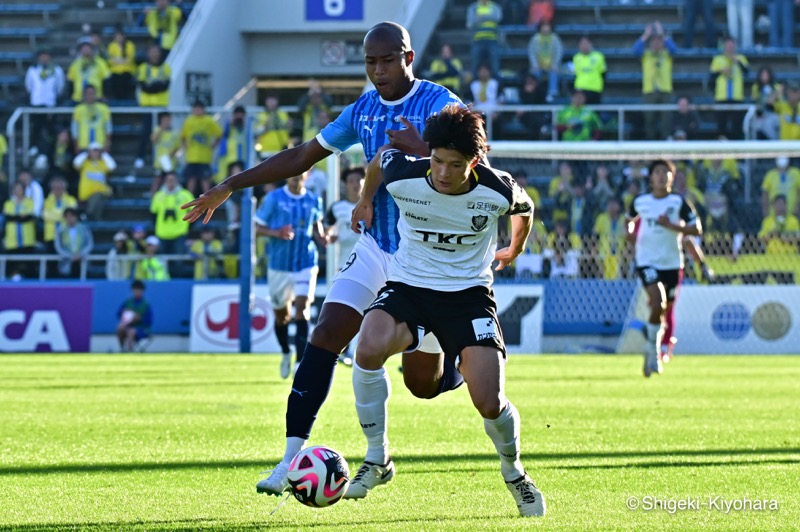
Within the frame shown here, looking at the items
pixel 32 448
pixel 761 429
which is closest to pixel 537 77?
pixel 761 429

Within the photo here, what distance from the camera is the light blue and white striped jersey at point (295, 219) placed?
1625cm

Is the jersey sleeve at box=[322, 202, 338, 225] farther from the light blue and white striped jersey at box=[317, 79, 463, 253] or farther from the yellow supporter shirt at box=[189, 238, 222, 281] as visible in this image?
the light blue and white striped jersey at box=[317, 79, 463, 253]

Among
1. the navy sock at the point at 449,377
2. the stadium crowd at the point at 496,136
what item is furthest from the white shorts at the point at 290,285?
the navy sock at the point at 449,377

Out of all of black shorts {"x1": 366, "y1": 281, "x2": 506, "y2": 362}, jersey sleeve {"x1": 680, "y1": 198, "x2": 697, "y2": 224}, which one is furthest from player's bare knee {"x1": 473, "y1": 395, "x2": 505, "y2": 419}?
jersey sleeve {"x1": 680, "y1": 198, "x2": 697, "y2": 224}

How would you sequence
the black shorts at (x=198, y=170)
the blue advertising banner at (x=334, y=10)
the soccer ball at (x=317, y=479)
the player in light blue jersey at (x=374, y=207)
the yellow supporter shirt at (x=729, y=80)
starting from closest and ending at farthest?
1. the soccer ball at (x=317, y=479)
2. the player in light blue jersey at (x=374, y=207)
3. the black shorts at (x=198, y=170)
4. the yellow supporter shirt at (x=729, y=80)
5. the blue advertising banner at (x=334, y=10)

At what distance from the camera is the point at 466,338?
6.50 m

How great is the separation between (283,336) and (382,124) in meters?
9.19

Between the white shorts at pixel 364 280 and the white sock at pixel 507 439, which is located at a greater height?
Answer: the white shorts at pixel 364 280

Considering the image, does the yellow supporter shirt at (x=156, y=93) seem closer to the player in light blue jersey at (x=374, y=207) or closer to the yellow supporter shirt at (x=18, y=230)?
the yellow supporter shirt at (x=18, y=230)

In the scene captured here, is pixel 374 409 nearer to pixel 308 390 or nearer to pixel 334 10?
pixel 308 390

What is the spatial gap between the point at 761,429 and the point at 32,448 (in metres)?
4.92

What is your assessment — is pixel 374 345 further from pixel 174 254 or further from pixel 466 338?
pixel 174 254

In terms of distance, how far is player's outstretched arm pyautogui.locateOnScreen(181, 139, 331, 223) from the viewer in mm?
6691

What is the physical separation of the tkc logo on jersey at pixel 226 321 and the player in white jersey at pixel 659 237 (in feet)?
24.6
